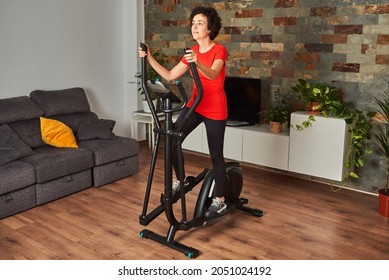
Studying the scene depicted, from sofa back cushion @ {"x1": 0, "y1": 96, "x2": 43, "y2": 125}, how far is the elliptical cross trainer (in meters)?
1.76

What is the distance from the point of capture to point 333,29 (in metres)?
4.28

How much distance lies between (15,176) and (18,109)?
2.96 ft

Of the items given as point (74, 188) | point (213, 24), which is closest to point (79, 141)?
point (74, 188)

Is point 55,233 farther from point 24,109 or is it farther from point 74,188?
point 24,109

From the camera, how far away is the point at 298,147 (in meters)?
4.36

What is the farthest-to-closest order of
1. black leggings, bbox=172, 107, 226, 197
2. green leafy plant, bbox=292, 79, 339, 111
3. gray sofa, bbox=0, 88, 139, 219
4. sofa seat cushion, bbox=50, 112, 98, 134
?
sofa seat cushion, bbox=50, 112, 98, 134 < green leafy plant, bbox=292, 79, 339, 111 < gray sofa, bbox=0, 88, 139, 219 < black leggings, bbox=172, 107, 226, 197

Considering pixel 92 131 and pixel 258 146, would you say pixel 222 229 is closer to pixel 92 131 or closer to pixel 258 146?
pixel 258 146

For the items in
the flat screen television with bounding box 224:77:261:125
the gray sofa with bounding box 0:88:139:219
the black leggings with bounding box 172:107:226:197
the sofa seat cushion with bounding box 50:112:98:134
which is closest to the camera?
the black leggings with bounding box 172:107:226:197

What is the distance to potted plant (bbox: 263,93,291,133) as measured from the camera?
457cm

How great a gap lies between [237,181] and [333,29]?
1.87 meters

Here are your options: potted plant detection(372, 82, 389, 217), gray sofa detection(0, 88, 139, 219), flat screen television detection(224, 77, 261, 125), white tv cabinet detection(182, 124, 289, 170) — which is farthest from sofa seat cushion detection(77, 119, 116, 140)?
potted plant detection(372, 82, 389, 217)

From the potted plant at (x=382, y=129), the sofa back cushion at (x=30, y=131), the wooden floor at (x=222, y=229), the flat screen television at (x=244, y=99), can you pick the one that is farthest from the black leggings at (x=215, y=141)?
the flat screen television at (x=244, y=99)

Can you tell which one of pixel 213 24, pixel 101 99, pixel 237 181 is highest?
pixel 213 24

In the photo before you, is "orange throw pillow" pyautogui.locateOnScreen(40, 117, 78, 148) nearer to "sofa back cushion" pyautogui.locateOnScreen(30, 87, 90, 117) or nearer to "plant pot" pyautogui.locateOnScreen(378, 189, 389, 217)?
"sofa back cushion" pyautogui.locateOnScreen(30, 87, 90, 117)
